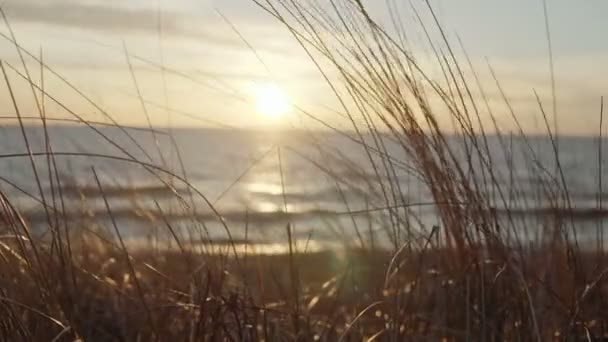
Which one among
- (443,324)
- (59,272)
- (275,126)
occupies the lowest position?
(443,324)

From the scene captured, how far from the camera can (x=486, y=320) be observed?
6.46 feet

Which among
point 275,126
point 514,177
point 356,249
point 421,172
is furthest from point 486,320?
point 356,249

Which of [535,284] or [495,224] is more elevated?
[495,224]

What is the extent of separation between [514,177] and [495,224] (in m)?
0.41

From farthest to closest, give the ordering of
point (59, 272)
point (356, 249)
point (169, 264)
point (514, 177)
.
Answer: point (356, 249), point (169, 264), point (514, 177), point (59, 272)

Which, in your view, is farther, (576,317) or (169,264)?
(169,264)

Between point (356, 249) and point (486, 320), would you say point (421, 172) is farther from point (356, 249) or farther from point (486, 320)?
point (356, 249)

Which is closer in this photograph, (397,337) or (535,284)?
(397,337)

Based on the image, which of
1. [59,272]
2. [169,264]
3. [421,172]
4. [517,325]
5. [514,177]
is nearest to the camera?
[59,272]

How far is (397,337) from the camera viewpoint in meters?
1.89

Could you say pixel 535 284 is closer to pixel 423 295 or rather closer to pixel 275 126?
pixel 423 295

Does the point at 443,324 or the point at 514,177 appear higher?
the point at 514,177

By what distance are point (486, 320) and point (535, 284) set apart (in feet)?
0.63

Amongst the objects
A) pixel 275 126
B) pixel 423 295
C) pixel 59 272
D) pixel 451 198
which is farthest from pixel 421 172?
pixel 59 272
